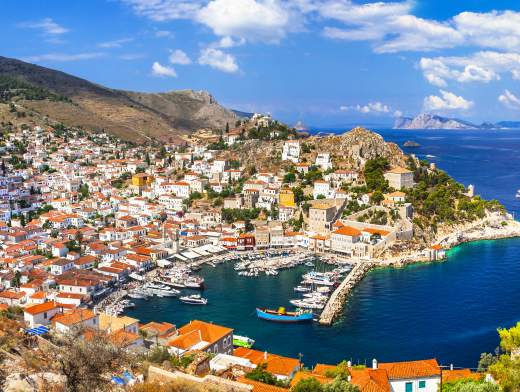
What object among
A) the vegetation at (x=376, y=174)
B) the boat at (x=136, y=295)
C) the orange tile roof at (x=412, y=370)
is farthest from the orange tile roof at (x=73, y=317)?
the vegetation at (x=376, y=174)

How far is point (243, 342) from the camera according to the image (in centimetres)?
2117

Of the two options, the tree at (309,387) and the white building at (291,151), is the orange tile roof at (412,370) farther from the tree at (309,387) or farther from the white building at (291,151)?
the white building at (291,151)

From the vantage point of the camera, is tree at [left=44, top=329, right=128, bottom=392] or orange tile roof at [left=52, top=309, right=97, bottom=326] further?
orange tile roof at [left=52, top=309, right=97, bottom=326]

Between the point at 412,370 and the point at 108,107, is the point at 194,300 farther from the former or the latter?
the point at 108,107

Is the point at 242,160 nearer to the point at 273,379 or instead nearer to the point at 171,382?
the point at 273,379

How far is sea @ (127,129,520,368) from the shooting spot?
21.2 m

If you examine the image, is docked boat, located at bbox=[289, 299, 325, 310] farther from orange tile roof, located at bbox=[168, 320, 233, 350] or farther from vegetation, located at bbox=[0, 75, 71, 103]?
vegetation, located at bbox=[0, 75, 71, 103]

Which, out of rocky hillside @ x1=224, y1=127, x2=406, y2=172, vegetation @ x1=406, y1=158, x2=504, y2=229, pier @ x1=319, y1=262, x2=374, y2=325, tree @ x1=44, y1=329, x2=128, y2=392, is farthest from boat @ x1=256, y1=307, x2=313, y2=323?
rocky hillside @ x1=224, y1=127, x2=406, y2=172

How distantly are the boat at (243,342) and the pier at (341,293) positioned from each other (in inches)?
155

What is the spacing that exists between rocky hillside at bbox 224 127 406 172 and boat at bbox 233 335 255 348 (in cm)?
2914

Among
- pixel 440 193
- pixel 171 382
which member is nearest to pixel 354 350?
pixel 171 382

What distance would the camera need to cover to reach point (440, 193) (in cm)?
4281

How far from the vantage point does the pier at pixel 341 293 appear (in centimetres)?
2433

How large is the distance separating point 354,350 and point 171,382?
13.4 metres
